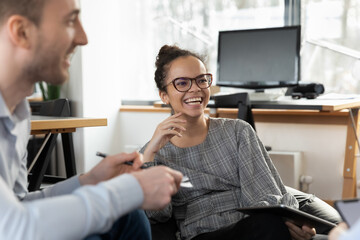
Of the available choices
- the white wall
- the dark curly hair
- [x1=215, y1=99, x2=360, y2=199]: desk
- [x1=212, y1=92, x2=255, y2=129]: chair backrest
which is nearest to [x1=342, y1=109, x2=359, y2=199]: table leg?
[x1=215, y1=99, x2=360, y2=199]: desk

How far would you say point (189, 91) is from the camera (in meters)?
1.90

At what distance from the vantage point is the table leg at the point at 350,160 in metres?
3.22

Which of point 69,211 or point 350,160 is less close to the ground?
point 69,211

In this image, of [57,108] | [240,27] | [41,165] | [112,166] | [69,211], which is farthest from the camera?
[240,27]

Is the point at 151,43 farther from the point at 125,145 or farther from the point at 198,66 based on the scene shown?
the point at 198,66

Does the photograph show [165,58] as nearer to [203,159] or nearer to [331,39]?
[203,159]

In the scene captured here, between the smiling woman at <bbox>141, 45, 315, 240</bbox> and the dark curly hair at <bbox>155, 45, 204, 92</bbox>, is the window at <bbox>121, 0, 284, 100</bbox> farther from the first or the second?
the smiling woman at <bbox>141, 45, 315, 240</bbox>

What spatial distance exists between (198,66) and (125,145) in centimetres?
265

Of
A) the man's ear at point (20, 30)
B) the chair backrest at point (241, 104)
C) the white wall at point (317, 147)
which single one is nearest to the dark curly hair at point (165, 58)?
the chair backrest at point (241, 104)

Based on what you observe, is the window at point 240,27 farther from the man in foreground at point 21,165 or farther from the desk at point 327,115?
the man in foreground at point 21,165

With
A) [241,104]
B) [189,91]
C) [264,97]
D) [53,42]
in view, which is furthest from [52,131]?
[264,97]

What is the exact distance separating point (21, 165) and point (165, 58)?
2.90ft

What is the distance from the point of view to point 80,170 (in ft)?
13.4

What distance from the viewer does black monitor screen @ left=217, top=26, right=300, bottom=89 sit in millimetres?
3283
